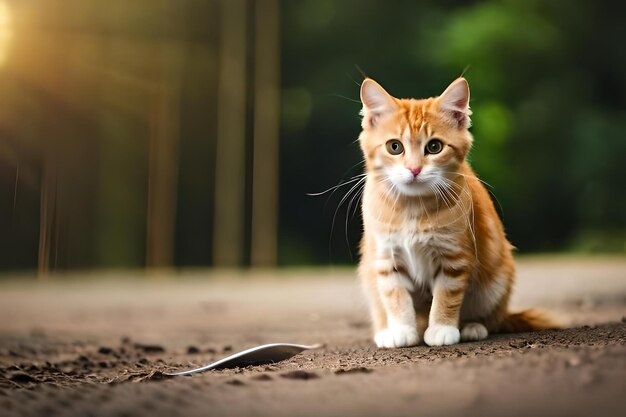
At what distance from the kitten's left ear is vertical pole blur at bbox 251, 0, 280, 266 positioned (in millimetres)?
2743

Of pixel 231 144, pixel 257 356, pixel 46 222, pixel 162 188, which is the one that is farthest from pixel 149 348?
pixel 231 144

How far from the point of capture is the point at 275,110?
4.11 meters

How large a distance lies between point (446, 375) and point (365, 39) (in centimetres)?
329

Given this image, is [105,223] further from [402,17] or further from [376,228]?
[376,228]

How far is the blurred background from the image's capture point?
11.8 feet

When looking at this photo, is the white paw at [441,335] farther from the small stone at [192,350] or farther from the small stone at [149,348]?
Result: the small stone at [149,348]

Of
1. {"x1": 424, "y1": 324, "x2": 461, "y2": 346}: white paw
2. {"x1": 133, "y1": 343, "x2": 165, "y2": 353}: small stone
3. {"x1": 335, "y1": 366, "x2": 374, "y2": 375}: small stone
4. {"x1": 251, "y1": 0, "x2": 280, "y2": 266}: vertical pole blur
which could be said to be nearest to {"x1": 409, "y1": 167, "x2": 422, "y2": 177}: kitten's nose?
{"x1": 424, "y1": 324, "x2": 461, "y2": 346}: white paw

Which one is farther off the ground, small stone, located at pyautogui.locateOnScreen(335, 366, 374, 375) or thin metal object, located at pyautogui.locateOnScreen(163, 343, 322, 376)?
small stone, located at pyautogui.locateOnScreen(335, 366, 374, 375)

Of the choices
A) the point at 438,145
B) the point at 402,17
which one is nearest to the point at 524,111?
the point at 402,17

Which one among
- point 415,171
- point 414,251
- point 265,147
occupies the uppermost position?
point 265,147

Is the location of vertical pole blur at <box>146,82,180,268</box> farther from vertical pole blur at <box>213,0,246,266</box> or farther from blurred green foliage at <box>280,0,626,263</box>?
blurred green foliage at <box>280,0,626,263</box>

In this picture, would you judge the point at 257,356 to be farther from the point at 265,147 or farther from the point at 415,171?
the point at 265,147

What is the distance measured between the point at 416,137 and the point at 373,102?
0.42ft

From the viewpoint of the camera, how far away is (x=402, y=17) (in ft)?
13.0
